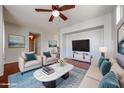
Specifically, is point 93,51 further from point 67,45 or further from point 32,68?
point 32,68

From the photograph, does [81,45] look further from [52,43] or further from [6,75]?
[6,75]

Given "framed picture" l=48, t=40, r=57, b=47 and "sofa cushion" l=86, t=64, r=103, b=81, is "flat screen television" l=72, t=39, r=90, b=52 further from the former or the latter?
"sofa cushion" l=86, t=64, r=103, b=81

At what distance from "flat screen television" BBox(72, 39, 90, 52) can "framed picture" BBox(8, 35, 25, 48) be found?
135 inches

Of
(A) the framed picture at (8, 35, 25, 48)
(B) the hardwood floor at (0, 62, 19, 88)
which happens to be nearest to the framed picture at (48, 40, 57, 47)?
(A) the framed picture at (8, 35, 25, 48)

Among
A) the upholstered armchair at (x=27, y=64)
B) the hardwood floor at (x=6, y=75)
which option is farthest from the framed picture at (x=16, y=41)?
the upholstered armchair at (x=27, y=64)

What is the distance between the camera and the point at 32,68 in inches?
128

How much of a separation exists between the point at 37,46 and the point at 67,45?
107 inches

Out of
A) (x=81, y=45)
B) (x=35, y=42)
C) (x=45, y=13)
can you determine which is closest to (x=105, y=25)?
(x=81, y=45)

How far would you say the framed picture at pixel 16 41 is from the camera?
4.98 meters

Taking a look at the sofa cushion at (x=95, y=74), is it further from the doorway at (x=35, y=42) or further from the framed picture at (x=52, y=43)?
the framed picture at (x=52, y=43)

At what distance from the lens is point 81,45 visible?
5395mm

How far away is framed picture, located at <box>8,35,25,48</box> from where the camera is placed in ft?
16.4
